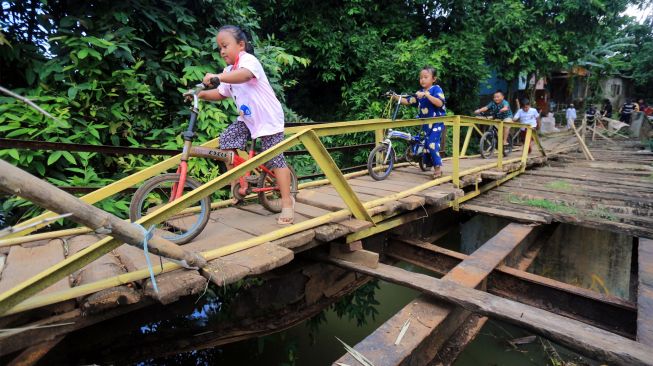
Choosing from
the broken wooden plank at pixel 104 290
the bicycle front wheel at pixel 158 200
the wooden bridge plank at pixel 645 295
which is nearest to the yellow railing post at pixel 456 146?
the wooden bridge plank at pixel 645 295

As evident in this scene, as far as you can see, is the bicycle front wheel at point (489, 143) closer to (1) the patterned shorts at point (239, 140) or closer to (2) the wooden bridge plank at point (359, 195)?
(2) the wooden bridge plank at point (359, 195)

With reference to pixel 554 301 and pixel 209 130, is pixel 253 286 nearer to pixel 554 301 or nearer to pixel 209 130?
pixel 209 130

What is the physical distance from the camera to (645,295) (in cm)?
214

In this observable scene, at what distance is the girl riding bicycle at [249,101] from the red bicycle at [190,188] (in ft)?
0.45

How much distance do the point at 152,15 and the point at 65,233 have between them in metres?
2.37

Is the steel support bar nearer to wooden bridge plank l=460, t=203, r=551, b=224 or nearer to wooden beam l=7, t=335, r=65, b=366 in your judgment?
wooden beam l=7, t=335, r=65, b=366

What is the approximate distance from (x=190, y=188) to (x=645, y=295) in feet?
9.64

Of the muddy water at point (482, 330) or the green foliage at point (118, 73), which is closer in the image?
the green foliage at point (118, 73)

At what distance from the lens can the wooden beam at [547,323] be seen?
60.5 inches

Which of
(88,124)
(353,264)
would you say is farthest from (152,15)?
(353,264)

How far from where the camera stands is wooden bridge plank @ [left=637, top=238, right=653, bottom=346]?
1.77 m

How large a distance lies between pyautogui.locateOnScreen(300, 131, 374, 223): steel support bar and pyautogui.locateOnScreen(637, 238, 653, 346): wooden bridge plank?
163cm

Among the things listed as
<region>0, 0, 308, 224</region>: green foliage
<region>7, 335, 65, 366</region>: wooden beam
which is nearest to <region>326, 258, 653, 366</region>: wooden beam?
<region>7, 335, 65, 366</region>: wooden beam

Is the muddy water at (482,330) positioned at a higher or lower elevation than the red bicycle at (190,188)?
lower
